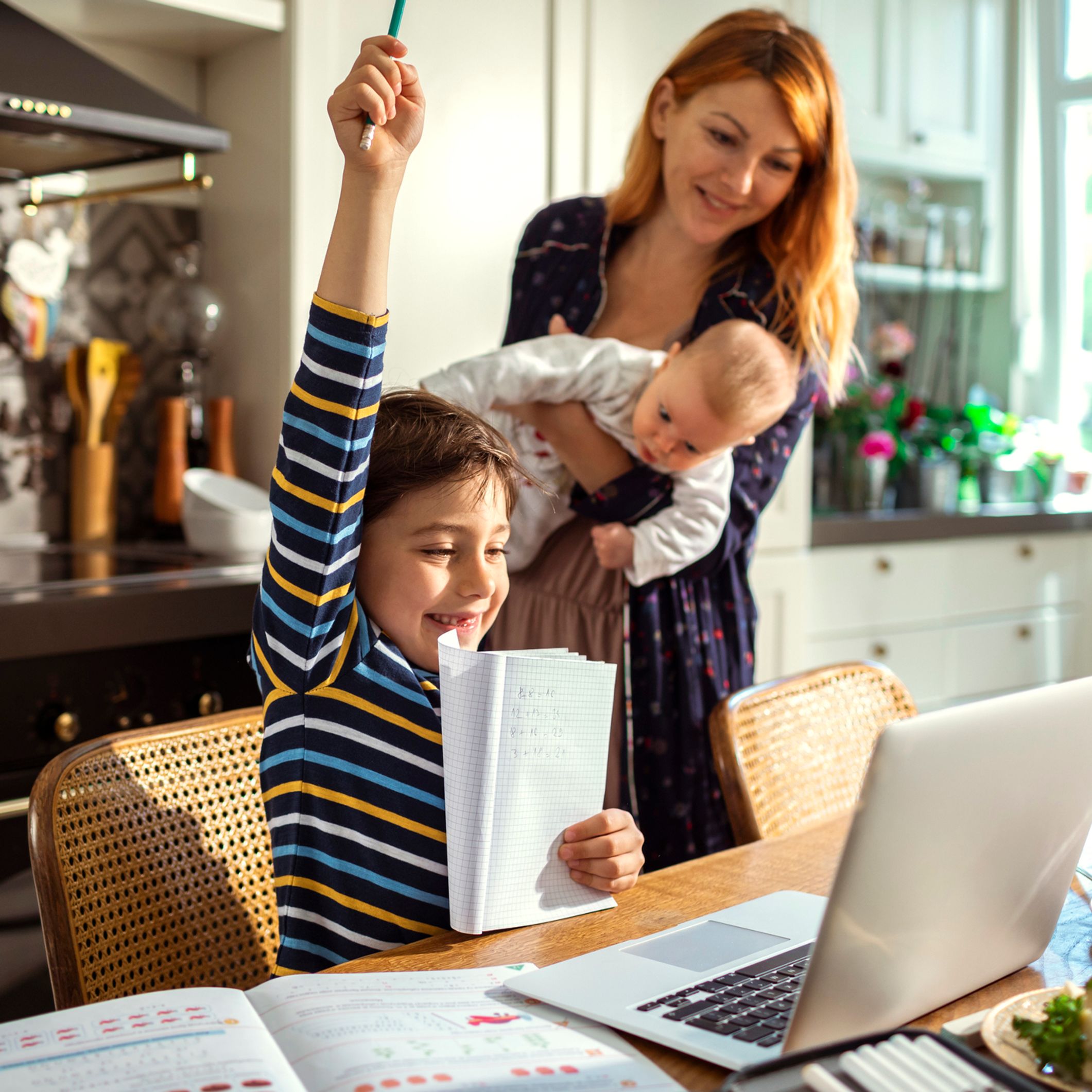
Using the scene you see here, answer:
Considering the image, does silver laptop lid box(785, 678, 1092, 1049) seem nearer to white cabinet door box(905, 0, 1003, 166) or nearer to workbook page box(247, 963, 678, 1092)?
workbook page box(247, 963, 678, 1092)

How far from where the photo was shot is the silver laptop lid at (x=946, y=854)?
22.6 inches

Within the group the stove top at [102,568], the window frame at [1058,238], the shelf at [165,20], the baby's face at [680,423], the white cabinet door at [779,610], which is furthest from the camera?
the window frame at [1058,238]

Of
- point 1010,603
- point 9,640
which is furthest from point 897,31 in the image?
point 9,640

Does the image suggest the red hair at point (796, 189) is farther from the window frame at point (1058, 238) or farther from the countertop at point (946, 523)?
the window frame at point (1058, 238)

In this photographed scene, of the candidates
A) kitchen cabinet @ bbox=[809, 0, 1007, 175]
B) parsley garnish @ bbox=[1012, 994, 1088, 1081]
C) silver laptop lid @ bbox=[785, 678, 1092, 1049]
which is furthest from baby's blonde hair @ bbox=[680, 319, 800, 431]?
kitchen cabinet @ bbox=[809, 0, 1007, 175]

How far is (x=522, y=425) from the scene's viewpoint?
167 cm

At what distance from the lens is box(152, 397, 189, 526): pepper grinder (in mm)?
2145

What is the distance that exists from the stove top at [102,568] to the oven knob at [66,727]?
0.16m

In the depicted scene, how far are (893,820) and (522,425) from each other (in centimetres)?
115

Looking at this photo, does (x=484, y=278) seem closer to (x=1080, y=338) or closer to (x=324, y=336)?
(x=324, y=336)

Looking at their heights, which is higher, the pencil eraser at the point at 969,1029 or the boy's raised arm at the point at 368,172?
the boy's raised arm at the point at 368,172

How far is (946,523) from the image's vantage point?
3.03 meters

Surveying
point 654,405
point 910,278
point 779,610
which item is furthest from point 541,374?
point 910,278

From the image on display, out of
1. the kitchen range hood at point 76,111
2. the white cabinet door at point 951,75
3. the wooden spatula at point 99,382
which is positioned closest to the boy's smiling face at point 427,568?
the kitchen range hood at point 76,111
